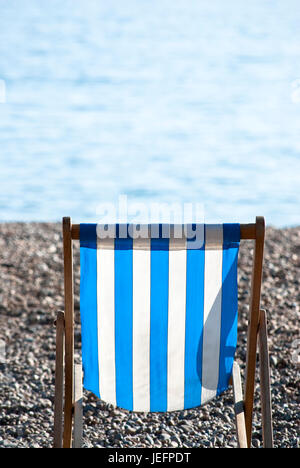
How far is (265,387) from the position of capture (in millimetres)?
1926

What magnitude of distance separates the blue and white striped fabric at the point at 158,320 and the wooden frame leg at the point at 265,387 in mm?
126

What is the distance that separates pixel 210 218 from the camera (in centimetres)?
692

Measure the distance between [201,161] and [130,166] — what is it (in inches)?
38.1

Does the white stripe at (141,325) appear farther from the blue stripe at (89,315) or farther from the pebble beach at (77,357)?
the pebble beach at (77,357)

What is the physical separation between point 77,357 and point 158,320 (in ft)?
3.65

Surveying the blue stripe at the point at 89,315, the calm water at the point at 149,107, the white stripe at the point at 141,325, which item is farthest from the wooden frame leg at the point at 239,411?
the calm water at the point at 149,107

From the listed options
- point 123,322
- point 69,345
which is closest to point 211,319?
point 123,322

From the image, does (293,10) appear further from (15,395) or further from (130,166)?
(15,395)

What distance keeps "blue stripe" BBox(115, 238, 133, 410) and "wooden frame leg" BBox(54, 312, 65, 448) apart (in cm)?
18

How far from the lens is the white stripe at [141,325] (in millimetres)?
2033

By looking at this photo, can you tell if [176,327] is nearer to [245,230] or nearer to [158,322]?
[158,322]

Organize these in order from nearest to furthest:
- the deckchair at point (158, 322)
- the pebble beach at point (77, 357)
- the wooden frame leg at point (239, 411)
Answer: the wooden frame leg at point (239, 411) < the deckchair at point (158, 322) < the pebble beach at point (77, 357)

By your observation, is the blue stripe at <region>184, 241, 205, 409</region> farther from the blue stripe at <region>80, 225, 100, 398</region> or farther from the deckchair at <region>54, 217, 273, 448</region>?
the blue stripe at <region>80, 225, 100, 398</region>

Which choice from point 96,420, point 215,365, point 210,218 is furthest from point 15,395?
point 210,218
